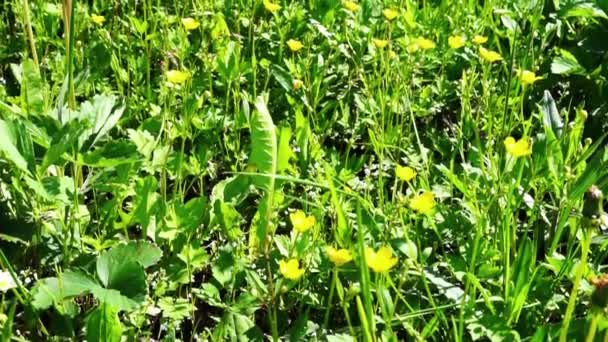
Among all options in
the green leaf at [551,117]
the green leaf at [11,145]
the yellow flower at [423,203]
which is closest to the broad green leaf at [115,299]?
the green leaf at [11,145]

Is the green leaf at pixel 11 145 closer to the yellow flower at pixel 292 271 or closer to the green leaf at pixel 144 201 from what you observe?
the green leaf at pixel 144 201

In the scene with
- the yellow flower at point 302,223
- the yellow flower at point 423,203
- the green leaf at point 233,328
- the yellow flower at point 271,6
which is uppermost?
the yellow flower at point 271,6

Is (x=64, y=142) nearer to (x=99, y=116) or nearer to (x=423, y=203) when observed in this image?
(x=99, y=116)

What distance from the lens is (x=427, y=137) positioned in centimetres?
Answer: 213

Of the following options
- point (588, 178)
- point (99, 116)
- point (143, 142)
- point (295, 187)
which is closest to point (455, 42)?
point (295, 187)

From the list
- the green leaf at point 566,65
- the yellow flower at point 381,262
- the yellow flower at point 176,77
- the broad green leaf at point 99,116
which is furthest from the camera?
the green leaf at point 566,65

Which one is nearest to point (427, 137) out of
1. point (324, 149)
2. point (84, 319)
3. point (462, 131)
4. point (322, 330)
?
point (462, 131)

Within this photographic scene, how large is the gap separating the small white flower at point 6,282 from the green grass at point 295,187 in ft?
0.04

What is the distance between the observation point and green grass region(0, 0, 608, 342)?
4.79 feet

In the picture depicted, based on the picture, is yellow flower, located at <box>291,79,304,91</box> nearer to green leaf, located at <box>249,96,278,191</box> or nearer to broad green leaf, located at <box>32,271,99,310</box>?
green leaf, located at <box>249,96,278,191</box>

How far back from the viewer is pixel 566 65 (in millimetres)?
2191

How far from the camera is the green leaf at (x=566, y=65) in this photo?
2.17 m

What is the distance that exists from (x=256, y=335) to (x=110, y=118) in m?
0.51

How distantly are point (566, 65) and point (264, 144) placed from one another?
95 centimetres
